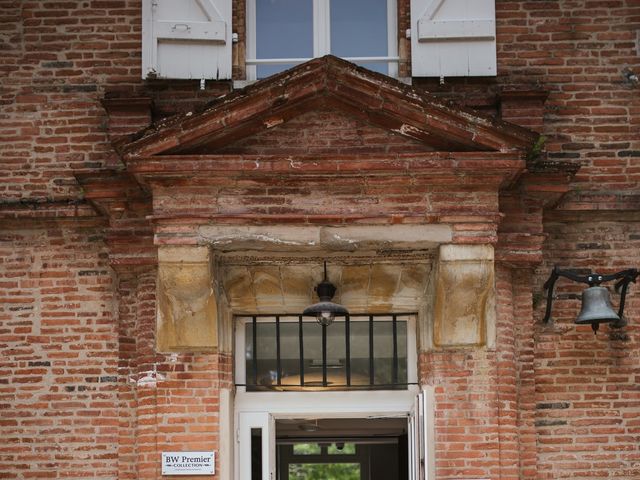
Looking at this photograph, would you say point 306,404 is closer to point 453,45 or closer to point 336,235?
point 336,235

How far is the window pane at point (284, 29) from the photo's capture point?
10.4 metres

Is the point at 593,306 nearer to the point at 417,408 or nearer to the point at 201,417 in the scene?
the point at 417,408

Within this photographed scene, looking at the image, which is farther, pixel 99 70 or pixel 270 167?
pixel 99 70

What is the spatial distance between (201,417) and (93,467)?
1.09m

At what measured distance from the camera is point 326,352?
10.1m

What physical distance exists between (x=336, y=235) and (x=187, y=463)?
2.18 metres

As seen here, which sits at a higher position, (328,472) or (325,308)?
(325,308)

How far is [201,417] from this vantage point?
9234 mm

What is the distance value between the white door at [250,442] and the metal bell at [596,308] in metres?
2.79

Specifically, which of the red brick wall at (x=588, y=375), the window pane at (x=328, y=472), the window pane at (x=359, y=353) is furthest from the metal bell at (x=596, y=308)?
the window pane at (x=328, y=472)

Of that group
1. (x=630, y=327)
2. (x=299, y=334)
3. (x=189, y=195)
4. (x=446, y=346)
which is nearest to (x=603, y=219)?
(x=630, y=327)

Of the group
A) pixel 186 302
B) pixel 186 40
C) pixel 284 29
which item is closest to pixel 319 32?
pixel 284 29

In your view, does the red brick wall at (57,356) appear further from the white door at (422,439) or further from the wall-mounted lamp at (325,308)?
the white door at (422,439)

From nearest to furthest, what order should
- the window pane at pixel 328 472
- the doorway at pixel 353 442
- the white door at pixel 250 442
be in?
the white door at pixel 250 442
the doorway at pixel 353 442
the window pane at pixel 328 472
